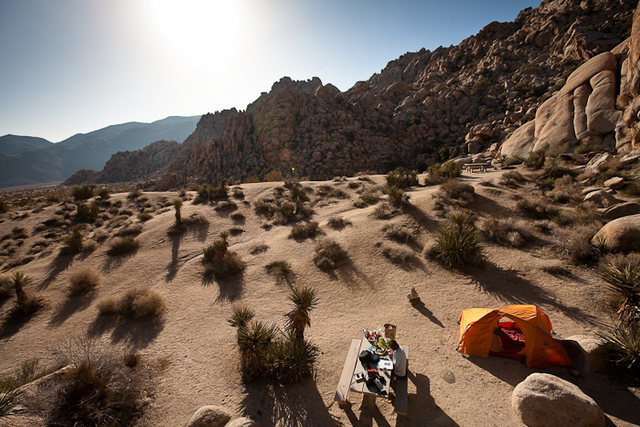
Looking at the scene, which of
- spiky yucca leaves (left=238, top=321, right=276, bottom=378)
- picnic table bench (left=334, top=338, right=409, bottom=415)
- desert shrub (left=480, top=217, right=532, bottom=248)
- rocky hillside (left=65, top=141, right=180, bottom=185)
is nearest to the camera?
picnic table bench (left=334, top=338, right=409, bottom=415)

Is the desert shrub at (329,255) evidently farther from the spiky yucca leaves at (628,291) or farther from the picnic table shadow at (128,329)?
the spiky yucca leaves at (628,291)

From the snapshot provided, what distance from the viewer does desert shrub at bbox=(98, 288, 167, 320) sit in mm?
8688

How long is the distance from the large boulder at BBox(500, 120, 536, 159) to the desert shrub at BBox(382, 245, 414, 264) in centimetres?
2097

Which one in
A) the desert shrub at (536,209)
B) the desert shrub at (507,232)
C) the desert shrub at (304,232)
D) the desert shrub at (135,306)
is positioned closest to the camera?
the desert shrub at (135,306)

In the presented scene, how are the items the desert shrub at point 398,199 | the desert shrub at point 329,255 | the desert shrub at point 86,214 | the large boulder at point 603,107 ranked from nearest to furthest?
1. the desert shrub at point 329,255
2. the desert shrub at point 398,199
3. the large boulder at point 603,107
4. the desert shrub at point 86,214

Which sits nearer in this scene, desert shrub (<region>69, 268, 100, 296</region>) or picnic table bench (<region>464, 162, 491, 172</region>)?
desert shrub (<region>69, 268, 100, 296</region>)

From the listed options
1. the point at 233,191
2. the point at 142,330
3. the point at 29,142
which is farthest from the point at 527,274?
the point at 29,142

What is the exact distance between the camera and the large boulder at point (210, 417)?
14.6ft

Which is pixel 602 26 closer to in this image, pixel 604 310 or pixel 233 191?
pixel 604 310

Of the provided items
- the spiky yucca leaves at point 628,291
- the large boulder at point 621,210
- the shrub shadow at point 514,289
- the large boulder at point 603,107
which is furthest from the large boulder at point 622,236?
the large boulder at point 603,107

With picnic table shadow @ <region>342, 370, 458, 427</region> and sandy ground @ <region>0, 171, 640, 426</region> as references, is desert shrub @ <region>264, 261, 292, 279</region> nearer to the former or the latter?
sandy ground @ <region>0, 171, 640, 426</region>

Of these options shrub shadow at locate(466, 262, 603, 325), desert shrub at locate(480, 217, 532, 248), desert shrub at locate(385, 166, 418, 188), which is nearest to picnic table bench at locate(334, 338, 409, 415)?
shrub shadow at locate(466, 262, 603, 325)

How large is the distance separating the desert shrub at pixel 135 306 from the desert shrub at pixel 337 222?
8725 millimetres

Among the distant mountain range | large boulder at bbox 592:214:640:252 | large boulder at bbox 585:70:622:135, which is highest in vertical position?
the distant mountain range
